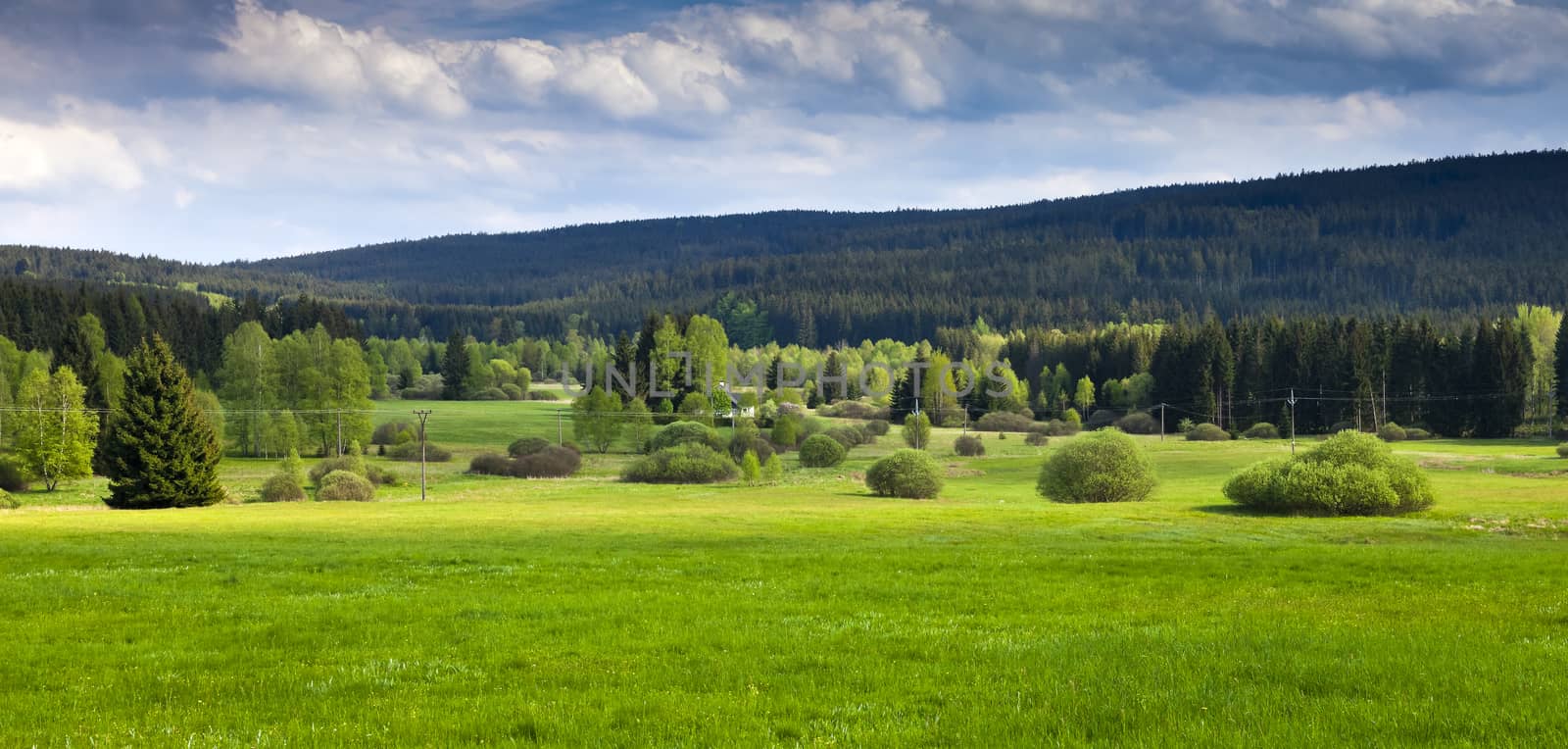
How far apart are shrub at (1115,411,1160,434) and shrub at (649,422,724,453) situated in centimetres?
6947

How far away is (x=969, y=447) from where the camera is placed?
11775 centimetres

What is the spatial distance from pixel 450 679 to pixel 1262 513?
154ft

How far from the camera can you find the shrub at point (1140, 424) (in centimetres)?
14888

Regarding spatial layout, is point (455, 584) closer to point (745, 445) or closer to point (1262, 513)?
point (1262, 513)

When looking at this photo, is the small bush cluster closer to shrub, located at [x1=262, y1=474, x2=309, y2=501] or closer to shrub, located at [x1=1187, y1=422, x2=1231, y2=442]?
shrub, located at [x1=262, y1=474, x2=309, y2=501]

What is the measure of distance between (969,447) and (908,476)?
46.8m

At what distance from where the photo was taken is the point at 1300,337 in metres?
146

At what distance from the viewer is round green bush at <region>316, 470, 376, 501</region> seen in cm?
7338

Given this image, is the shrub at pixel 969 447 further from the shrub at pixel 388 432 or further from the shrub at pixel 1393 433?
the shrub at pixel 388 432

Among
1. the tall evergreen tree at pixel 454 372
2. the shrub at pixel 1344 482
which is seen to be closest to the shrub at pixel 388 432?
the tall evergreen tree at pixel 454 372

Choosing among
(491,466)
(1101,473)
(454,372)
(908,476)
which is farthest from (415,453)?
(454,372)

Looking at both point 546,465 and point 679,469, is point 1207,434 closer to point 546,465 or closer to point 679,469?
point 679,469

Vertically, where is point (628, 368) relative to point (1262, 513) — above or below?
above

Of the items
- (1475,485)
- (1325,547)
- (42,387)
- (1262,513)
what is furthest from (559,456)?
(1325,547)
